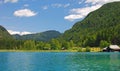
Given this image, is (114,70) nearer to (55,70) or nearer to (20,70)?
(55,70)

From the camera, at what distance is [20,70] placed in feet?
193

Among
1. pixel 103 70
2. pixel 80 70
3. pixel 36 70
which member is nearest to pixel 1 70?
pixel 36 70

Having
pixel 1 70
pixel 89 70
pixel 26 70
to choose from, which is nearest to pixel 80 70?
pixel 89 70

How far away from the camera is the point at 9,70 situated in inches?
2325

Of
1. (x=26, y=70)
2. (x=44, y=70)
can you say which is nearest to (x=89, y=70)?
(x=44, y=70)

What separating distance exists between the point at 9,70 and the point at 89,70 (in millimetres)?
16056

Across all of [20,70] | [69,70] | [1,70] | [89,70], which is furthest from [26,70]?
[89,70]

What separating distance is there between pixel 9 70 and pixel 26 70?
350 centimetres

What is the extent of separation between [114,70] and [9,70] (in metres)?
21.0

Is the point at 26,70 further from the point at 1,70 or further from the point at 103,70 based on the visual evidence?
the point at 103,70

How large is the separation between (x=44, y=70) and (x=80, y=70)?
7.20 metres

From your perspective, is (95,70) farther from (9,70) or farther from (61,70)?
(9,70)

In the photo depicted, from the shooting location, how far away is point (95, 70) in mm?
57875

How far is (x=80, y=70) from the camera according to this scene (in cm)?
5869
